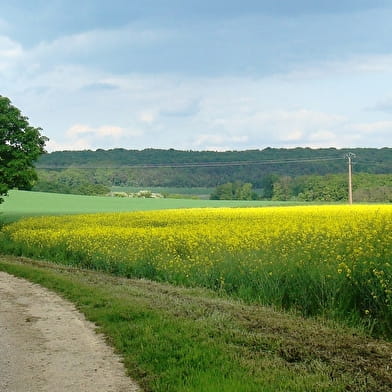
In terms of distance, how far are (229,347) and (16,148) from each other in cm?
3257

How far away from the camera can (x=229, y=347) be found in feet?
26.7

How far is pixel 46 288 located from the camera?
1482 cm

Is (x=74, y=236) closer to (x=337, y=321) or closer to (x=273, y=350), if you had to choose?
(x=337, y=321)

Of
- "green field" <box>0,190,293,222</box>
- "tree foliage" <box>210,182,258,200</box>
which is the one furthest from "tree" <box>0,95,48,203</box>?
"tree foliage" <box>210,182,258,200</box>

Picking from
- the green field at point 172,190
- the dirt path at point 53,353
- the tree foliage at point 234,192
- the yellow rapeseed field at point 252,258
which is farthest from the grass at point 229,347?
the green field at point 172,190

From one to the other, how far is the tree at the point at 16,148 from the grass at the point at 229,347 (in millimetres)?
25850

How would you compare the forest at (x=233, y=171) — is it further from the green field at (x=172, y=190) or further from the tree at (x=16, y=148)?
the tree at (x=16, y=148)

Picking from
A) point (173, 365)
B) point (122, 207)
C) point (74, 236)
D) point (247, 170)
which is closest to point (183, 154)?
point (247, 170)

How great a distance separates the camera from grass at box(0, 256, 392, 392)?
6.63 metres

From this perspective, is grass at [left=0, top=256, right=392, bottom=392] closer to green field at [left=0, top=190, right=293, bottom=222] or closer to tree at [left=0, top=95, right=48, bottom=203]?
tree at [left=0, top=95, right=48, bottom=203]

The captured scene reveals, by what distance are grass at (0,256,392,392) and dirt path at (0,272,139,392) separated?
29 centimetres

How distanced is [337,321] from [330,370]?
3.42 metres

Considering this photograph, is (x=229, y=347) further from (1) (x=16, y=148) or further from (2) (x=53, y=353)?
(1) (x=16, y=148)

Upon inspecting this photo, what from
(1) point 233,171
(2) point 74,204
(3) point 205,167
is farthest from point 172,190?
(2) point 74,204
